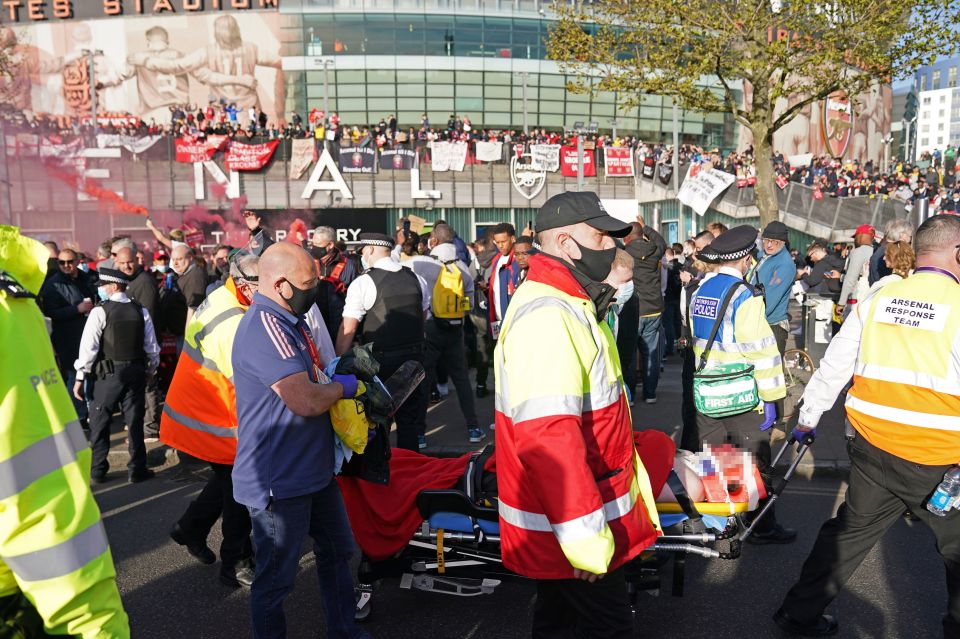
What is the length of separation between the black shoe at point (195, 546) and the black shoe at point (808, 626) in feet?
10.8

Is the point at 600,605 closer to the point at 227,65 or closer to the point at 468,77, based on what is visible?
the point at 468,77

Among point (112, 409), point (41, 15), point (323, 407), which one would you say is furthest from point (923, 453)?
point (41, 15)

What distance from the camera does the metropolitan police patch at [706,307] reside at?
448 centimetres

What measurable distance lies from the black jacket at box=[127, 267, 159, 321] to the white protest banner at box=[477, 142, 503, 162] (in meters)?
21.9

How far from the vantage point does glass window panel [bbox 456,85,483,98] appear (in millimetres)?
44938

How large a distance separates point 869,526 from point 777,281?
156 inches

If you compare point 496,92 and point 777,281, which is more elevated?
point 496,92

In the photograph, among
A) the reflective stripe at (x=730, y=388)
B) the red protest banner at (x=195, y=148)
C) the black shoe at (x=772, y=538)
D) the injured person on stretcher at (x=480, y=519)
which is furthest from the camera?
the red protest banner at (x=195, y=148)

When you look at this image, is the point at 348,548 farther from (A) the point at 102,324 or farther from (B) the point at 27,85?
(B) the point at 27,85

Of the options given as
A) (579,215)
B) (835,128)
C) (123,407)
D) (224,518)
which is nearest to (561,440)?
(579,215)

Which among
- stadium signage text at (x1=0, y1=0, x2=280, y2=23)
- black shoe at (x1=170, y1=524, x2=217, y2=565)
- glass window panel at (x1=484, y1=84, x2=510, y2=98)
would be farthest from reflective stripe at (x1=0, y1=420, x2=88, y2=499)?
stadium signage text at (x1=0, y1=0, x2=280, y2=23)

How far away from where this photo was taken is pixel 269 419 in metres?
3.04

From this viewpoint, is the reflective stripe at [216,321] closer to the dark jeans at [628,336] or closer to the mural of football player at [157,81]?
the dark jeans at [628,336]

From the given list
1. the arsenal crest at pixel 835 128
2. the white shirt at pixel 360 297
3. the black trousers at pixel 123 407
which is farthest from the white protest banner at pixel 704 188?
the arsenal crest at pixel 835 128
